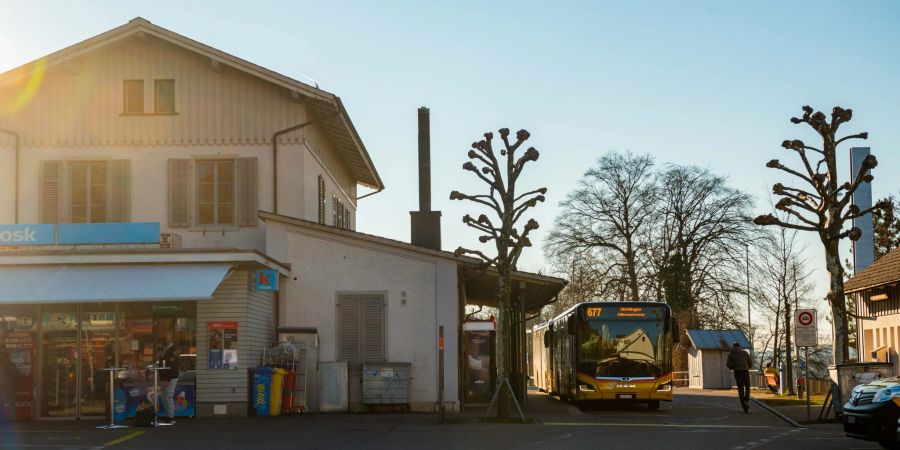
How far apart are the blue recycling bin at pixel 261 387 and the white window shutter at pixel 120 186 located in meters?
6.41

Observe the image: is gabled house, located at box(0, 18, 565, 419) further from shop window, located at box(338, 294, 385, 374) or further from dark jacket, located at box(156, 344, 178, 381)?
dark jacket, located at box(156, 344, 178, 381)

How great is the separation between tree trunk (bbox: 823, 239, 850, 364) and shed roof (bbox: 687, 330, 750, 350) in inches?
857

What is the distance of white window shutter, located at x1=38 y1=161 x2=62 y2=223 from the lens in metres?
27.5

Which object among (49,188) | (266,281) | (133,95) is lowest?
(266,281)

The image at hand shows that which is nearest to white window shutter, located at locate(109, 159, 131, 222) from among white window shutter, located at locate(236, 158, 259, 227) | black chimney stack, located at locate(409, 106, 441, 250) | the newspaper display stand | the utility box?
white window shutter, located at locate(236, 158, 259, 227)

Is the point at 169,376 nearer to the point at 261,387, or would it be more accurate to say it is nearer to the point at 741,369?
the point at 261,387

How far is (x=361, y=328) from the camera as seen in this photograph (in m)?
26.0

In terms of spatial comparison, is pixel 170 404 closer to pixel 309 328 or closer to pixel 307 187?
pixel 309 328

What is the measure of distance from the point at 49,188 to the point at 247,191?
4946 mm

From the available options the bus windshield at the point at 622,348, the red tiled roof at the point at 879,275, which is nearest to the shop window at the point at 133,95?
the bus windshield at the point at 622,348

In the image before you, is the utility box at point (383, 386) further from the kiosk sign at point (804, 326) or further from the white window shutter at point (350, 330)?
the kiosk sign at point (804, 326)

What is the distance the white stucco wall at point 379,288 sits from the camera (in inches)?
1023

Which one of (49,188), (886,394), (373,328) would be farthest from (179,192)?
(886,394)

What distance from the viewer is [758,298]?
2020 inches
